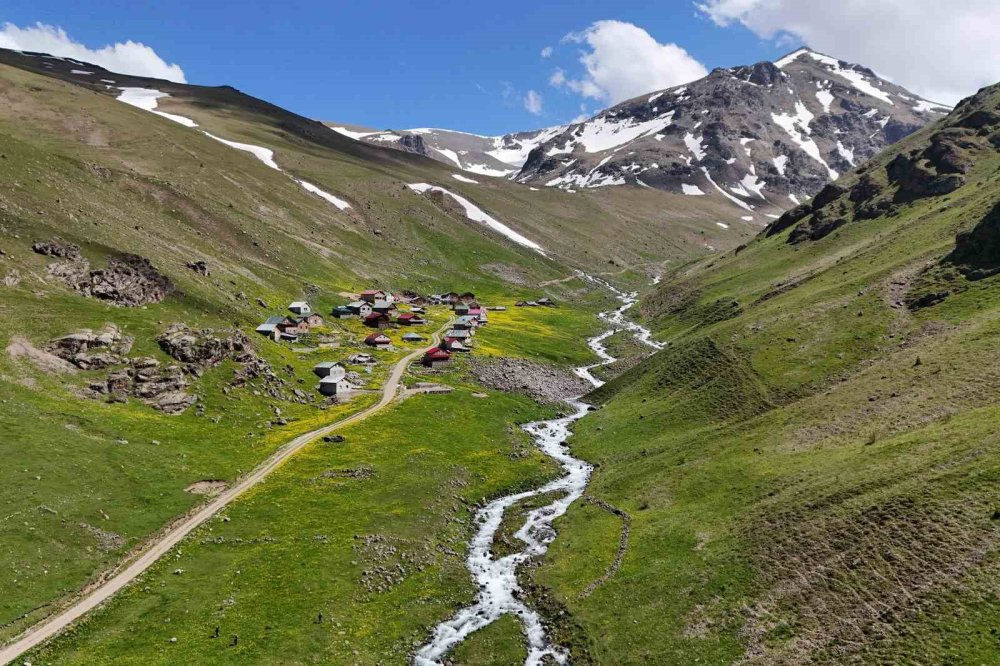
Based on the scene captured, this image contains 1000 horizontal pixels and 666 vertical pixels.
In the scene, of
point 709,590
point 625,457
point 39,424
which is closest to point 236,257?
point 39,424

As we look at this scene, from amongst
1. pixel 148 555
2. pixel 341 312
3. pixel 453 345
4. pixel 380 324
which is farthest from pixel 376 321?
pixel 148 555

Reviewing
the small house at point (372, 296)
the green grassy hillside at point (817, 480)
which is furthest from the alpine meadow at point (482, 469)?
the small house at point (372, 296)

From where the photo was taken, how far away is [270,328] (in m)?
104

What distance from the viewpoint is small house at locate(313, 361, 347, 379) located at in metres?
Result: 95.7

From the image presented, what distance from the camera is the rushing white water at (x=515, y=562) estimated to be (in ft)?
140

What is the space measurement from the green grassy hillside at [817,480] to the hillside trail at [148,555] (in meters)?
31.8

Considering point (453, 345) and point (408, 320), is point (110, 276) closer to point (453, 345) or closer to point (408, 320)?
point (453, 345)

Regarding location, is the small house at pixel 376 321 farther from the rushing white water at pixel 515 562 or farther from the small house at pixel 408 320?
the rushing white water at pixel 515 562

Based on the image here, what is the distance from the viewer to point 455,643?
43062 millimetres

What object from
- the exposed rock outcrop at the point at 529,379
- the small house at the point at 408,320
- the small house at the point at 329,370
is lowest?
the exposed rock outcrop at the point at 529,379

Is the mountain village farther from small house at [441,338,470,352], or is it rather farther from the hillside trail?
the hillside trail

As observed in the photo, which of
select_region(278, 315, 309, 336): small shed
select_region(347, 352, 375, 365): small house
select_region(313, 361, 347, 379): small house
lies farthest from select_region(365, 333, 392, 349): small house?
select_region(313, 361, 347, 379): small house

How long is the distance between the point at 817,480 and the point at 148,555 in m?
54.9

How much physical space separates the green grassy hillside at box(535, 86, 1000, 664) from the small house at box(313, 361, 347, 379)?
40.8m
